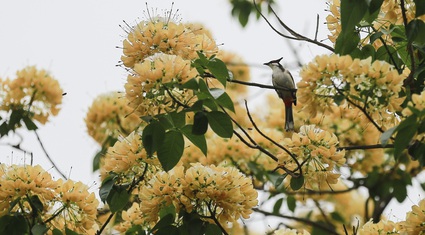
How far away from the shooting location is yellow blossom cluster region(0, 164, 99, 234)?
2541 mm

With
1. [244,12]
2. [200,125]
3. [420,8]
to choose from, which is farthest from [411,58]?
[244,12]

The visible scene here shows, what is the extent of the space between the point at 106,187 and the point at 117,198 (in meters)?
0.06

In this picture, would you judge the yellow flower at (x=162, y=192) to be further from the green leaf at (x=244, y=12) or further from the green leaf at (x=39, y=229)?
the green leaf at (x=244, y=12)

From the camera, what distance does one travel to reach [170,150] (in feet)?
7.52

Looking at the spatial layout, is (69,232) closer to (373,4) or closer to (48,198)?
Result: (48,198)

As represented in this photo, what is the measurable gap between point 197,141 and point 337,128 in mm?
2498

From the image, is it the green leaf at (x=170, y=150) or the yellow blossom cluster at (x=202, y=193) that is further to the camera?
the yellow blossom cluster at (x=202, y=193)

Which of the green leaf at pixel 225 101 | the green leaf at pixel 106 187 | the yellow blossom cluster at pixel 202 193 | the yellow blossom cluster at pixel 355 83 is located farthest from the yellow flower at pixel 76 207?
the yellow blossom cluster at pixel 355 83

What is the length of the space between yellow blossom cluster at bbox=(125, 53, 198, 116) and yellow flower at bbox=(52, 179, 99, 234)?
1.46ft

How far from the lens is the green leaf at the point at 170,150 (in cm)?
227

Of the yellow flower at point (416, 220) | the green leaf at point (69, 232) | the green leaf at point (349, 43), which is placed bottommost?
the yellow flower at point (416, 220)

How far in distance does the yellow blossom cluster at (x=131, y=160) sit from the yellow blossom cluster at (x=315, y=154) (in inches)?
19.2

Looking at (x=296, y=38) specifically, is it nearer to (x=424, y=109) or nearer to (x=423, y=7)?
(x=423, y=7)

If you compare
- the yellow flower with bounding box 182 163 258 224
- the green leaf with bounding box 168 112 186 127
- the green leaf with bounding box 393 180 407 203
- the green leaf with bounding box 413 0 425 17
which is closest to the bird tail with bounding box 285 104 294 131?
the green leaf with bounding box 393 180 407 203
